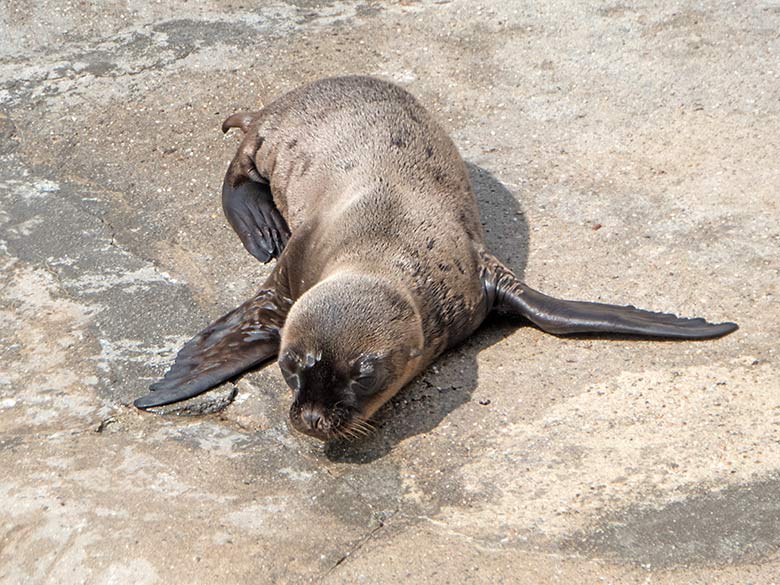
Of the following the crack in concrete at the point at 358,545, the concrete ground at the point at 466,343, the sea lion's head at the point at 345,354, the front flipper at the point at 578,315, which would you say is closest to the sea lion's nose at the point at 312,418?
the sea lion's head at the point at 345,354

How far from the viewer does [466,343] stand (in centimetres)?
500

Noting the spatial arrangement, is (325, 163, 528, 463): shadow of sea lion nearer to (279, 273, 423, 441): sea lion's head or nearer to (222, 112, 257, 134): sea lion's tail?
(279, 273, 423, 441): sea lion's head

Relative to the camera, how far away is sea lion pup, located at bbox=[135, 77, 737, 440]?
4.22 m

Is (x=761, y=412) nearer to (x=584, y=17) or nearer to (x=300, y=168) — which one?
(x=300, y=168)

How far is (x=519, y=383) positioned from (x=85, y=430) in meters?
1.67

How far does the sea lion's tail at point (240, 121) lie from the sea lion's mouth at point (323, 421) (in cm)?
287

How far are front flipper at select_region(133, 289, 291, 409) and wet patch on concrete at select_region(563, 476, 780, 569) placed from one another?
173cm

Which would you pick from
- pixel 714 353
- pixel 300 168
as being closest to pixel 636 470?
pixel 714 353

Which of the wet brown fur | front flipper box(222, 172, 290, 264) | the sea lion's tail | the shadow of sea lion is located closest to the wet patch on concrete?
the shadow of sea lion

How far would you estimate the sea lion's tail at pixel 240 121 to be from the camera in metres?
6.69

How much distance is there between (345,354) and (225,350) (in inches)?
33.6

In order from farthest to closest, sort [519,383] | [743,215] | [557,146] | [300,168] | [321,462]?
[557,146] < [300,168] < [743,215] < [519,383] < [321,462]

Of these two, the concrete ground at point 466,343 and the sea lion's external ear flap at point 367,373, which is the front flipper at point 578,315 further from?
the sea lion's external ear flap at point 367,373

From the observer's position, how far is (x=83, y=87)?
24.2ft
